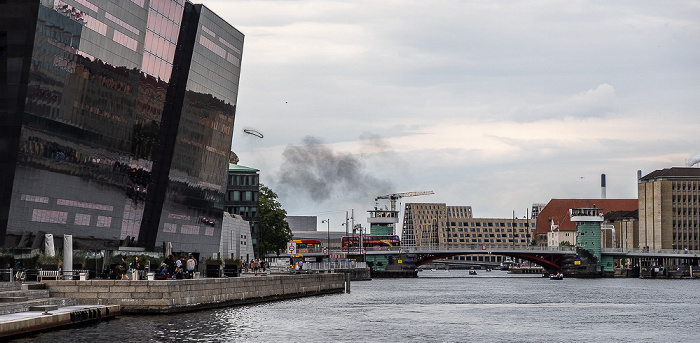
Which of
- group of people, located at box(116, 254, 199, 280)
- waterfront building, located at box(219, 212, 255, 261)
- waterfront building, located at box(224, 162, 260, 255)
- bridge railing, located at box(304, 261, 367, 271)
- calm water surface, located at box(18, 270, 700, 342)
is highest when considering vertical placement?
waterfront building, located at box(224, 162, 260, 255)

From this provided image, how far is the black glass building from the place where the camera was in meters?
83.8

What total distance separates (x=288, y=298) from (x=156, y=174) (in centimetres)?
3375

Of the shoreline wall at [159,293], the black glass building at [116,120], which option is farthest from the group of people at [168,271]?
the black glass building at [116,120]

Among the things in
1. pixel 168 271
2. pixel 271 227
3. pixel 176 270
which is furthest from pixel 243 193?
pixel 176 270

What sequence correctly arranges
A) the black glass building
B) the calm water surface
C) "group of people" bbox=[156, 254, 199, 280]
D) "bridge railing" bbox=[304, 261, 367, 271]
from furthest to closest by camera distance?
"bridge railing" bbox=[304, 261, 367, 271]
the black glass building
"group of people" bbox=[156, 254, 199, 280]
the calm water surface

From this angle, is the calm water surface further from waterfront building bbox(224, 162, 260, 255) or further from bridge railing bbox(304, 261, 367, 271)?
waterfront building bbox(224, 162, 260, 255)

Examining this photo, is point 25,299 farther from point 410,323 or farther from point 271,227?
point 271,227

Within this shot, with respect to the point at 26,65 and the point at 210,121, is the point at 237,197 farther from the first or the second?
the point at 26,65

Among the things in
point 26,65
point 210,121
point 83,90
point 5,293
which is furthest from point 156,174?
point 5,293

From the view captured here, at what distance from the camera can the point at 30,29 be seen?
82062 mm

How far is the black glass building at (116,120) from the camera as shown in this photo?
83.8m

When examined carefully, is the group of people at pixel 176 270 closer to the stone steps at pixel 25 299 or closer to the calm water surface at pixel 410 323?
the calm water surface at pixel 410 323

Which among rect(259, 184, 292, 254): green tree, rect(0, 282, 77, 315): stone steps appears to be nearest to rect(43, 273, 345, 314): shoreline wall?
rect(0, 282, 77, 315): stone steps

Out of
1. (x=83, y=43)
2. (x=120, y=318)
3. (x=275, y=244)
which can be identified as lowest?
(x=120, y=318)
